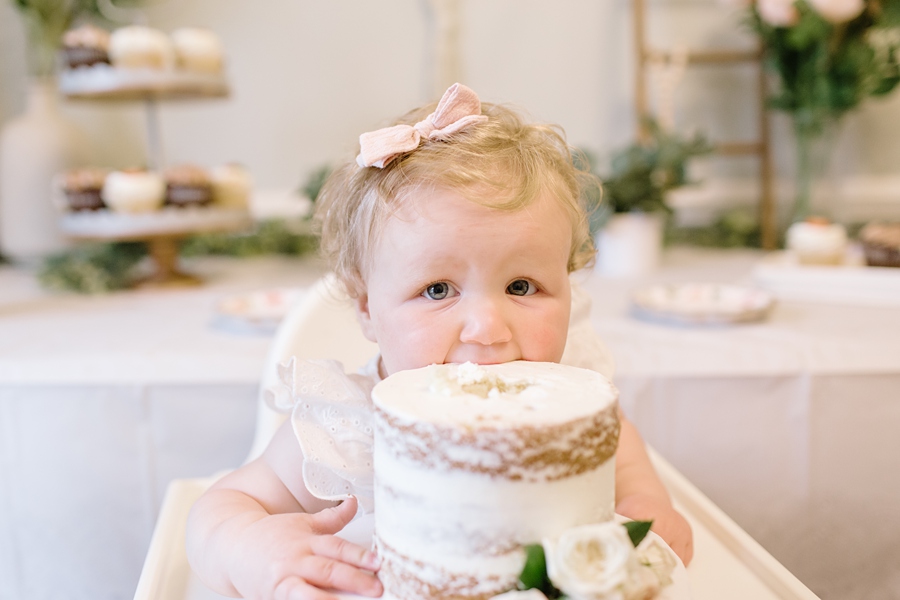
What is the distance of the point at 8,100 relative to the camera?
7.54 feet

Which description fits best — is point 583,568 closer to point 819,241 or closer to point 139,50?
point 819,241

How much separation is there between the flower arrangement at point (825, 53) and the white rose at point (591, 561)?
1.93 m

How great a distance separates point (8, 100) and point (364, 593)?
2.40 meters

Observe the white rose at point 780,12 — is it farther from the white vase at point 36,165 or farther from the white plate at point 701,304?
the white vase at point 36,165

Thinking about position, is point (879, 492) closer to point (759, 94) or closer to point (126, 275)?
point (759, 94)

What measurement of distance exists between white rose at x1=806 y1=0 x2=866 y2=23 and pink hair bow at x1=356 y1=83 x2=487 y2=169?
1638 mm

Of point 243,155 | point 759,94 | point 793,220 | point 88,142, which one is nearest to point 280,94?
point 243,155

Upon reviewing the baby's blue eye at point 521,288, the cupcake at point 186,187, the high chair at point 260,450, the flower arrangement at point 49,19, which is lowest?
the high chair at point 260,450

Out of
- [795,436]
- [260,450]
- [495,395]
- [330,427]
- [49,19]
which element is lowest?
[795,436]

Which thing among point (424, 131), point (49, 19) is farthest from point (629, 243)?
point (49, 19)

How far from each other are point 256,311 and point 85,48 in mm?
844

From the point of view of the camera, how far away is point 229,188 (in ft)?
6.29

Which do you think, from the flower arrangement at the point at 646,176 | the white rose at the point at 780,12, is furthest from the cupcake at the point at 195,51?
→ the white rose at the point at 780,12

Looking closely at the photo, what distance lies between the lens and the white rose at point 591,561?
40cm
